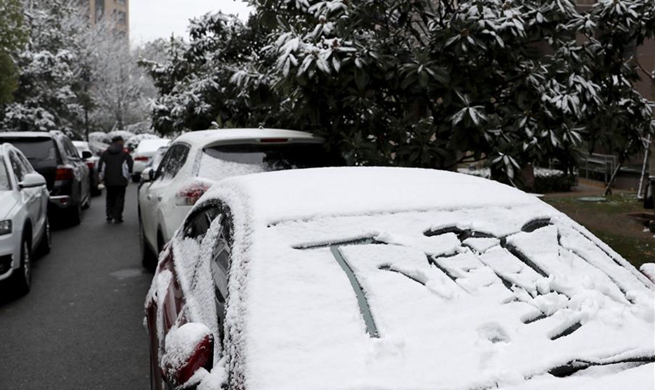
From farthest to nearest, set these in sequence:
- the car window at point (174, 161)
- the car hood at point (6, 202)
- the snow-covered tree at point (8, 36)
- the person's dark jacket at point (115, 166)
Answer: the snow-covered tree at point (8, 36) → the person's dark jacket at point (115, 166) → the car hood at point (6, 202) → the car window at point (174, 161)

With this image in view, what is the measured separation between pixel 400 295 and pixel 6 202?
5.68 m

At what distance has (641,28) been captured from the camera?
8.23m

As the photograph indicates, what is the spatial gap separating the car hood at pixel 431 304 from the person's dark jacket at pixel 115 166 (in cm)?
1022

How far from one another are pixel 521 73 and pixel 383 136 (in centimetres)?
165

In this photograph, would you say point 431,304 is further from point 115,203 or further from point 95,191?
point 95,191

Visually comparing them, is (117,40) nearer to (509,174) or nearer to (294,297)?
(509,174)

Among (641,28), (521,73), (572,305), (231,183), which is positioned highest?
(641,28)

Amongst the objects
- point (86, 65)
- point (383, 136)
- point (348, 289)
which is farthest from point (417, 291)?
point (86, 65)

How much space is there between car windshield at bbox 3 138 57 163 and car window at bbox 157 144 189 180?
16.8 feet

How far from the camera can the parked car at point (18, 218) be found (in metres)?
6.63

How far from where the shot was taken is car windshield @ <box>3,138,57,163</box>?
11.8m

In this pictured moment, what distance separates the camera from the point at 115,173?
12.5 metres

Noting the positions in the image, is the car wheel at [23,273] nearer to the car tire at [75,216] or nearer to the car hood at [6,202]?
the car hood at [6,202]

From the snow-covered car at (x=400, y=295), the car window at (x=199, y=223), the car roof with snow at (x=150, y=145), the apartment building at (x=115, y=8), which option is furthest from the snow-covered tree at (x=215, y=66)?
the apartment building at (x=115, y=8)
